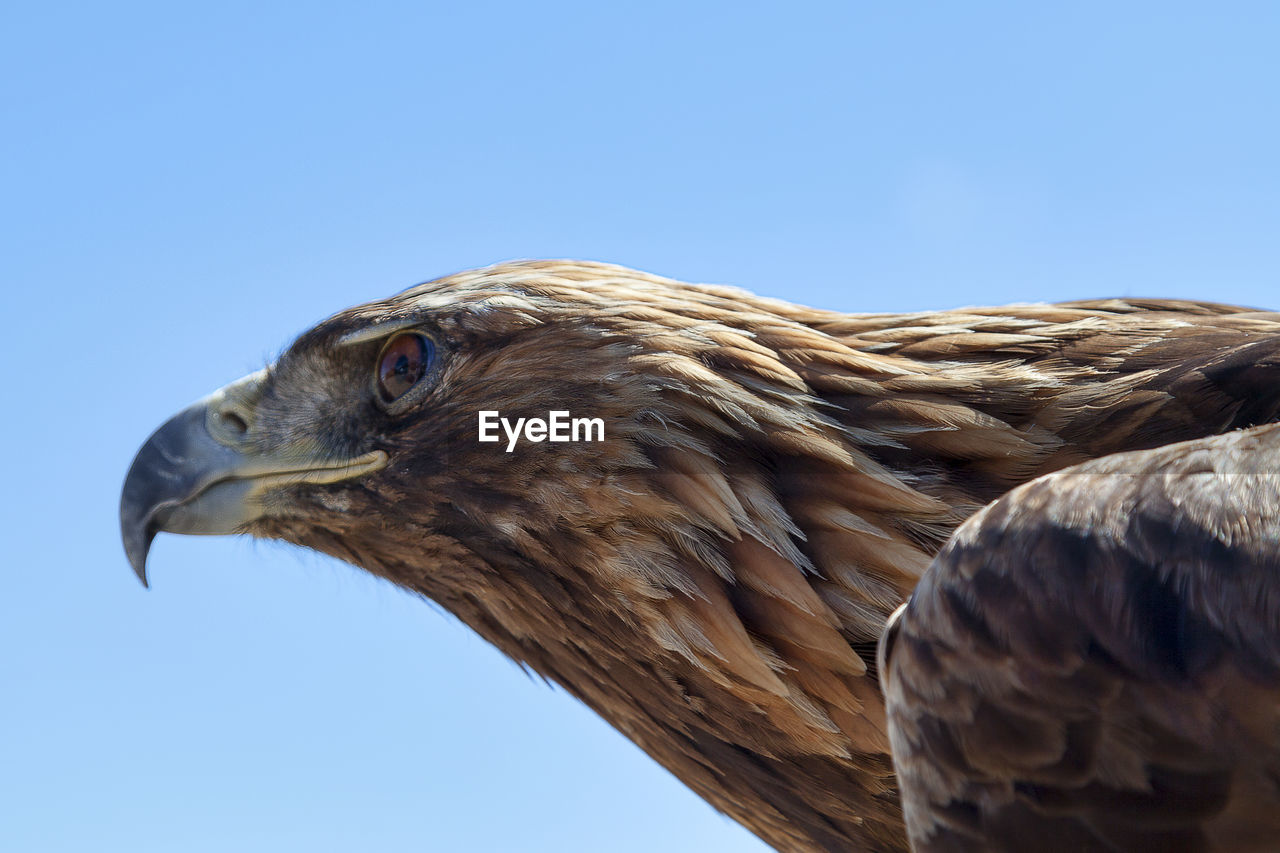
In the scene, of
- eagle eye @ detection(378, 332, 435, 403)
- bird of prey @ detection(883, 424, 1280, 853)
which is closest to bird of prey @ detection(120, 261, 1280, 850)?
eagle eye @ detection(378, 332, 435, 403)

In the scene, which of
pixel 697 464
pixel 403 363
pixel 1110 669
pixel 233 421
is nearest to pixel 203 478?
pixel 233 421

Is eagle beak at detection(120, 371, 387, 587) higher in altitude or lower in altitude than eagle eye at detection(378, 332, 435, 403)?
lower

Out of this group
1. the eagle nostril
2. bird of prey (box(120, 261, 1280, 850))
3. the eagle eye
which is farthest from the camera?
the eagle nostril

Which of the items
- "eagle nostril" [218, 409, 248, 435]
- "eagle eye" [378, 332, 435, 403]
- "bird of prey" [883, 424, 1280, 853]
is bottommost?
"bird of prey" [883, 424, 1280, 853]

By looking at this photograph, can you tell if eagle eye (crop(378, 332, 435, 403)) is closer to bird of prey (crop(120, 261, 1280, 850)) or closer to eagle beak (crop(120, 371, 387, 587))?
bird of prey (crop(120, 261, 1280, 850))

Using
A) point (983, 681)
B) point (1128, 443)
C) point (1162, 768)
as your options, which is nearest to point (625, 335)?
point (1128, 443)

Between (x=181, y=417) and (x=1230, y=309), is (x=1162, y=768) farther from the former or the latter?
(x=181, y=417)

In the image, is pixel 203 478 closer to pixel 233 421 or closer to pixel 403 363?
pixel 233 421

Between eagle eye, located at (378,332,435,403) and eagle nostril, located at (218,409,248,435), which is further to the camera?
eagle nostril, located at (218,409,248,435)
